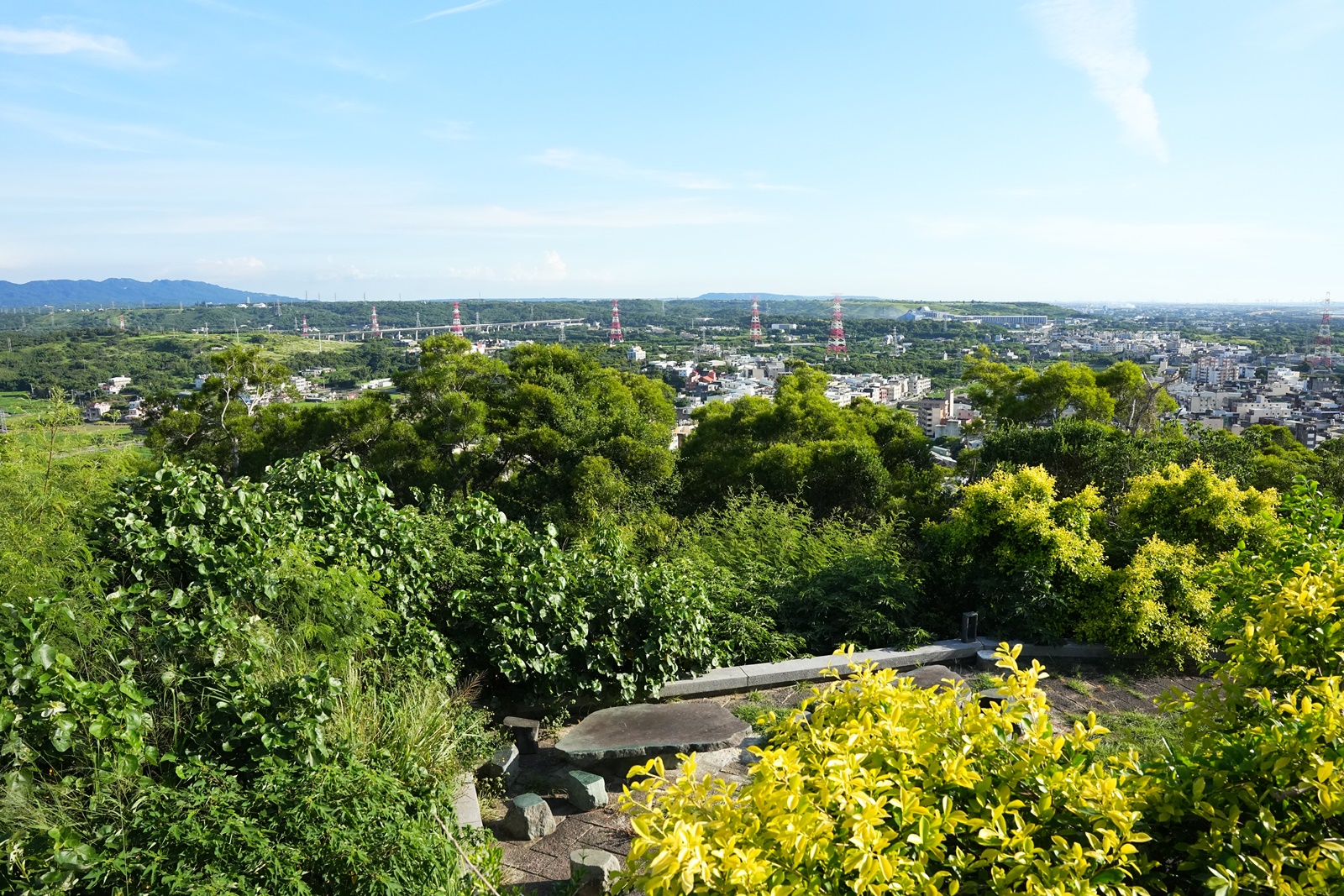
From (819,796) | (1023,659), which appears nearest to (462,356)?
(1023,659)

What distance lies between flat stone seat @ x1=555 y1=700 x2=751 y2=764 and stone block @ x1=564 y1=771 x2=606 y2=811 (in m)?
0.16

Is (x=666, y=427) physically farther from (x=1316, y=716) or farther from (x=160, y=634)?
(x=1316, y=716)

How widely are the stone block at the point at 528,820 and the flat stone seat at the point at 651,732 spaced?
0.40 m

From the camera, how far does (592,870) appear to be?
312 centimetres

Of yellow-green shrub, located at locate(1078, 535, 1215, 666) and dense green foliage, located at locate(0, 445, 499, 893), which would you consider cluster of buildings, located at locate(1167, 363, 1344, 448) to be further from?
dense green foliage, located at locate(0, 445, 499, 893)

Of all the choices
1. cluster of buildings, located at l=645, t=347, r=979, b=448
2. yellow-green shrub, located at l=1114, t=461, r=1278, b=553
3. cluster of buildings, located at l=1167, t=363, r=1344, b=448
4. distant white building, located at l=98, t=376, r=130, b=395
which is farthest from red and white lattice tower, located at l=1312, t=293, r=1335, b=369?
→ distant white building, located at l=98, t=376, r=130, b=395

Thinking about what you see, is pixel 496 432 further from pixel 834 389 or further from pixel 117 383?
pixel 834 389

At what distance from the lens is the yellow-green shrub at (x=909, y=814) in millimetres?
1582

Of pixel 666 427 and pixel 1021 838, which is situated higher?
pixel 1021 838

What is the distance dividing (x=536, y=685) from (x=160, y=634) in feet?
6.20

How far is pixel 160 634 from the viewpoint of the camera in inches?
125

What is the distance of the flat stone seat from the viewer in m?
3.93

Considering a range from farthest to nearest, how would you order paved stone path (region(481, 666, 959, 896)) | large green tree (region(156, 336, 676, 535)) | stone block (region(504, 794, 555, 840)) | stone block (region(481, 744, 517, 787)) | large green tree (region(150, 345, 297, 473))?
large green tree (region(150, 345, 297, 473)) → large green tree (region(156, 336, 676, 535)) → stone block (region(481, 744, 517, 787)) → stone block (region(504, 794, 555, 840)) → paved stone path (region(481, 666, 959, 896))

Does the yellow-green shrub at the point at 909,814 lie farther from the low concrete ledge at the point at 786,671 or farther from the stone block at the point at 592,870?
the low concrete ledge at the point at 786,671
